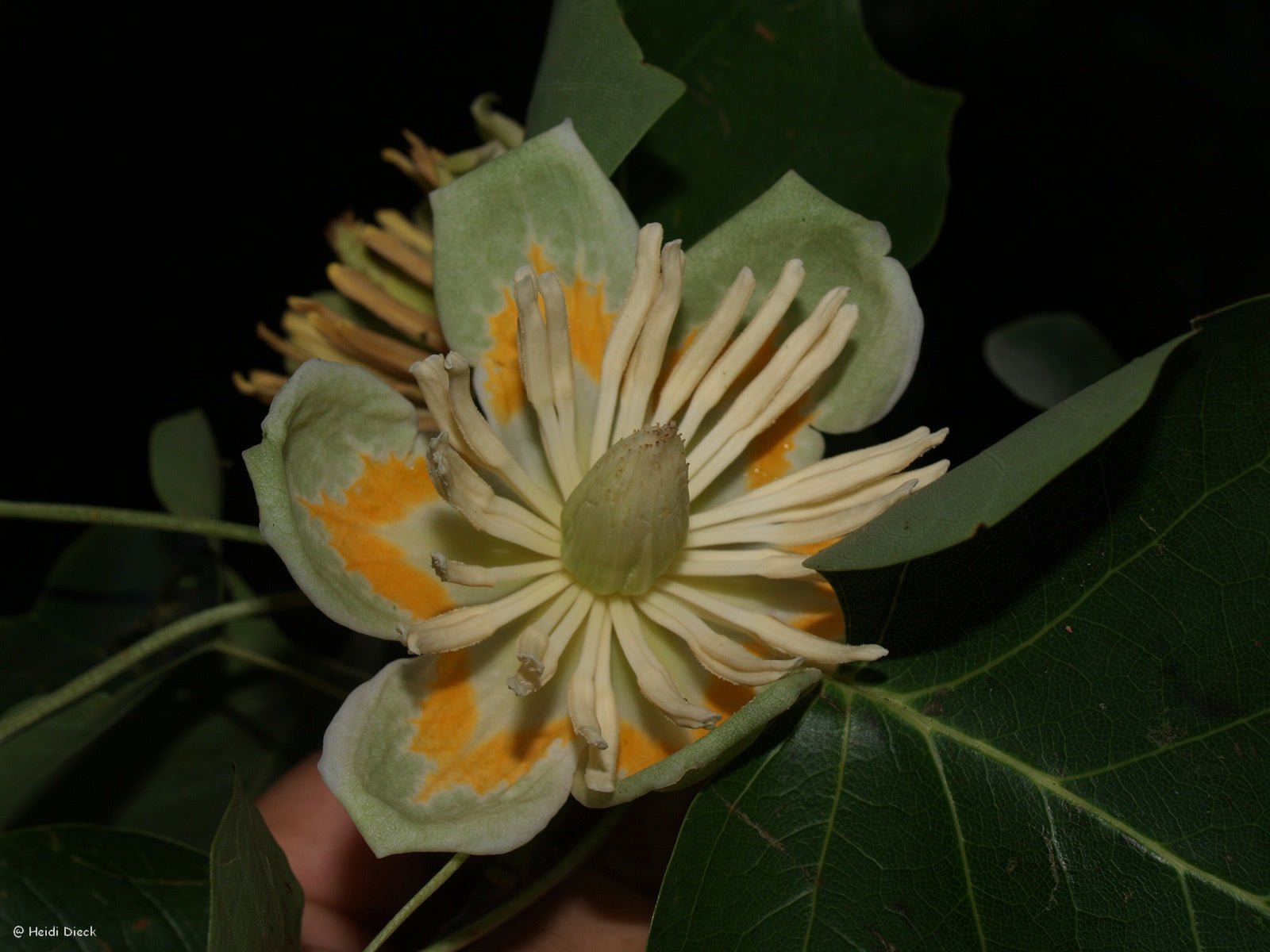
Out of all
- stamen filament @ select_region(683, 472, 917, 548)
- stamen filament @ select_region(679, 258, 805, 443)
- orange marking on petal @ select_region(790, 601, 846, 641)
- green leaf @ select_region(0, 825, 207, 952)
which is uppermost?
stamen filament @ select_region(679, 258, 805, 443)

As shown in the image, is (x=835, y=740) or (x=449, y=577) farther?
(x=835, y=740)

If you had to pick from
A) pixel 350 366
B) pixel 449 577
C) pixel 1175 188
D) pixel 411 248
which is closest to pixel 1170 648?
pixel 449 577

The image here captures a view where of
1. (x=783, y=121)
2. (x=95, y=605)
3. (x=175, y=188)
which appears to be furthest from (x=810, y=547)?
(x=175, y=188)

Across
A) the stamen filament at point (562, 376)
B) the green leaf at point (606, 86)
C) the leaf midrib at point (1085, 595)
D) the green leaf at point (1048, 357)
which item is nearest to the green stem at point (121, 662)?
the stamen filament at point (562, 376)

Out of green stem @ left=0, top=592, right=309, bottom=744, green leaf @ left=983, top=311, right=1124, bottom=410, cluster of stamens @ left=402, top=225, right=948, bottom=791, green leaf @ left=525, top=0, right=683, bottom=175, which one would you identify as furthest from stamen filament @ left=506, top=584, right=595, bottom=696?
green leaf @ left=983, top=311, right=1124, bottom=410

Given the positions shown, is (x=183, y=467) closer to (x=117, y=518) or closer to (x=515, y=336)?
(x=117, y=518)

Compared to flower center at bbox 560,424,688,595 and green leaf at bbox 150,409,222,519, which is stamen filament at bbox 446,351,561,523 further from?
green leaf at bbox 150,409,222,519

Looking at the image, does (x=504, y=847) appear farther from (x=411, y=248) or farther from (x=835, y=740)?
(x=411, y=248)
